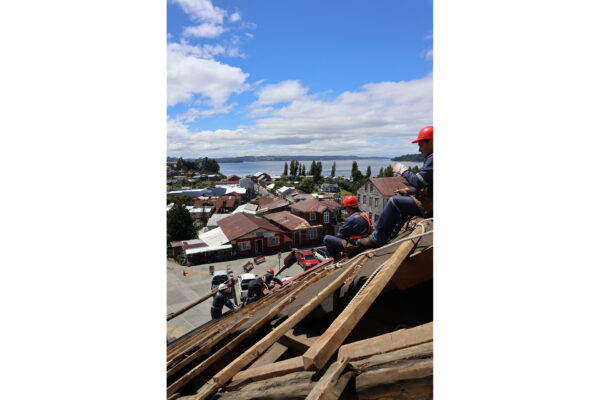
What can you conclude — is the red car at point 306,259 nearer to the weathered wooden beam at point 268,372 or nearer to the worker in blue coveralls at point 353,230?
the worker in blue coveralls at point 353,230

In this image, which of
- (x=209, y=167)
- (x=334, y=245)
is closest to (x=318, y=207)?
(x=334, y=245)

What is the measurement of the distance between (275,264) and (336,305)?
1880 centimetres

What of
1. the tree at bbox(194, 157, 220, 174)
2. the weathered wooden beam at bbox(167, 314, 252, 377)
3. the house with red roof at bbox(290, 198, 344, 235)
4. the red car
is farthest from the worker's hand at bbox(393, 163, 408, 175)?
the tree at bbox(194, 157, 220, 174)

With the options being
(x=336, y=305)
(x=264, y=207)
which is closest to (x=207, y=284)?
(x=336, y=305)

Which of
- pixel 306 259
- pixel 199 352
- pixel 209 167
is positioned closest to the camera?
pixel 199 352

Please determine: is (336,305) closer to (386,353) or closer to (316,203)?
(386,353)

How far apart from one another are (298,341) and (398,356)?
1.13 m

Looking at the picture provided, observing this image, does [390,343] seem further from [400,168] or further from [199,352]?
[199,352]

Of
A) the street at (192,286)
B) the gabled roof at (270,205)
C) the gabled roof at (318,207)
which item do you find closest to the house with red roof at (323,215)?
the gabled roof at (318,207)

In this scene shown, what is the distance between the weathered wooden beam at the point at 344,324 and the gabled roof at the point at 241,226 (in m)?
20.9

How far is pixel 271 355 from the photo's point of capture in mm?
1983

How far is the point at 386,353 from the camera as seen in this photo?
1117 millimetres

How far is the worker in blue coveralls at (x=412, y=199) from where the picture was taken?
92.7 inches

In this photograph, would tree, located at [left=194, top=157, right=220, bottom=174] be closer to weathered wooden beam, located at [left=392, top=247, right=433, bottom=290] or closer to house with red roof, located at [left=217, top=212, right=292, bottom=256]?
house with red roof, located at [left=217, top=212, right=292, bottom=256]
